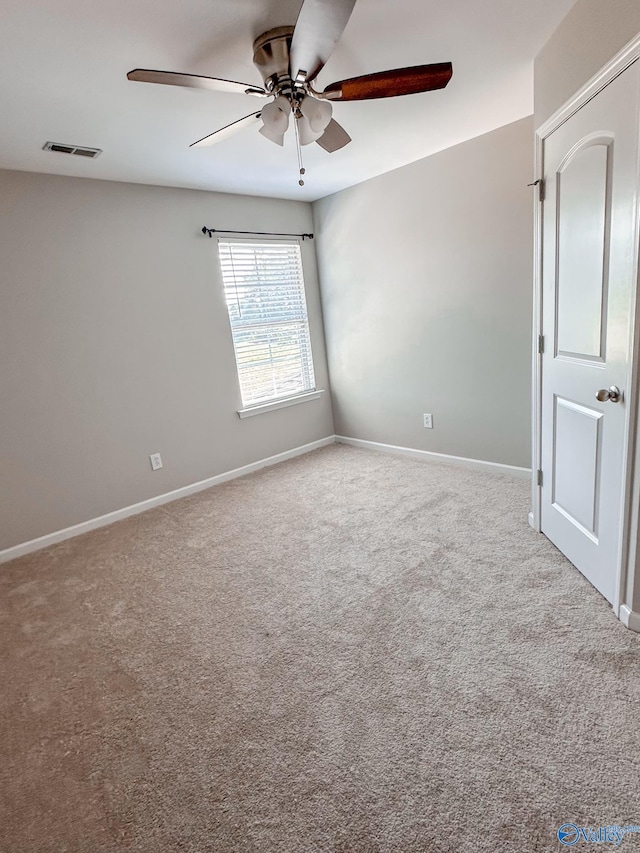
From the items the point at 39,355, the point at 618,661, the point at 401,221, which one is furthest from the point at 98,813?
the point at 401,221

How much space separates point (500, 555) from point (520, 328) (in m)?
1.58

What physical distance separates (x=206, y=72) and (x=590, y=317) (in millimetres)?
1969

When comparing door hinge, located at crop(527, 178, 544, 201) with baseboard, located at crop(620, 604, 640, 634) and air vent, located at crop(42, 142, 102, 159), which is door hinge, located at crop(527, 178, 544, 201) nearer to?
baseboard, located at crop(620, 604, 640, 634)

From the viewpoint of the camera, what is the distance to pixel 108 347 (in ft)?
10.4

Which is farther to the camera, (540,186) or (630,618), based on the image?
(540,186)

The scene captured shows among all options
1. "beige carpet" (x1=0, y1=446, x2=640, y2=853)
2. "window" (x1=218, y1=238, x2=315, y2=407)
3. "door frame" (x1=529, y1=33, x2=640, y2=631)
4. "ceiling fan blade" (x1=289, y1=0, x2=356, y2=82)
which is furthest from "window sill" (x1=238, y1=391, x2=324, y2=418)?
"door frame" (x1=529, y1=33, x2=640, y2=631)

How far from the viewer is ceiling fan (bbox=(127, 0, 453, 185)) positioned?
4.55 feet

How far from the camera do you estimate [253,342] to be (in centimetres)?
398

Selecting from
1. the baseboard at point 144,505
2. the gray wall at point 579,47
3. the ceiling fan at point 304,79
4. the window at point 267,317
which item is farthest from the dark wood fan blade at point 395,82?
the baseboard at point 144,505

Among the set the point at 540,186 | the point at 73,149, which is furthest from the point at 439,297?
the point at 73,149

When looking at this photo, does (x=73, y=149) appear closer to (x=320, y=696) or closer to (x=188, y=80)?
(x=188, y=80)

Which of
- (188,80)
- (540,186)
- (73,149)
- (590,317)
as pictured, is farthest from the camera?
(73,149)

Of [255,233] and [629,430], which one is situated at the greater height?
[255,233]

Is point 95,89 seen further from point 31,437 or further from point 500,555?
point 500,555
